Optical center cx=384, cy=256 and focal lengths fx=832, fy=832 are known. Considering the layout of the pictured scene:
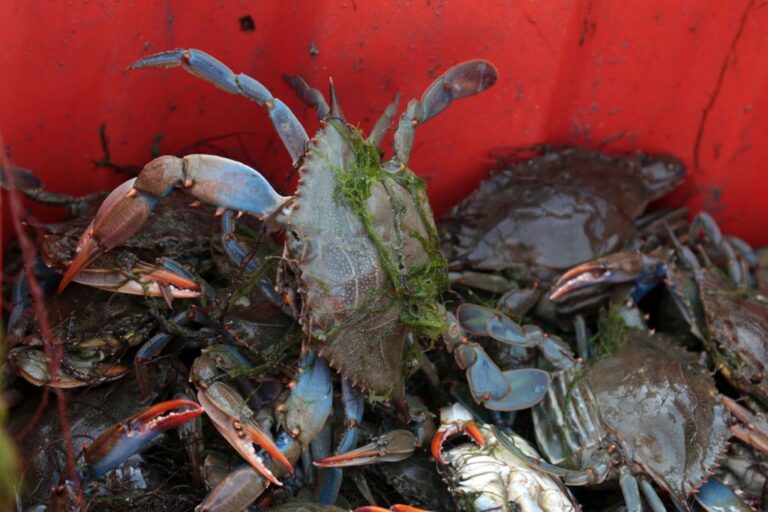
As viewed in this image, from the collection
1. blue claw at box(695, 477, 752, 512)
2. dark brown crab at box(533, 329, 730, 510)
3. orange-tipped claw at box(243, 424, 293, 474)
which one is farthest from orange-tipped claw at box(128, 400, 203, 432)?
blue claw at box(695, 477, 752, 512)

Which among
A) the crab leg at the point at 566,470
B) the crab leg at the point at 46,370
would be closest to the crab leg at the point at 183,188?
the crab leg at the point at 46,370

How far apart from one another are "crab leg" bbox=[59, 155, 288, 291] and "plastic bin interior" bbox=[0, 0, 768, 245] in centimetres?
66

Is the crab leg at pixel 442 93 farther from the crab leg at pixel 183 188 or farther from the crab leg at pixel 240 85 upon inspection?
the crab leg at pixel 183 188

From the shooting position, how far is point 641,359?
9.33ft

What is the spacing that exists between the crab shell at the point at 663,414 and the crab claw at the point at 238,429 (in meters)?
1.11

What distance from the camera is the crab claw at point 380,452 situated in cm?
238

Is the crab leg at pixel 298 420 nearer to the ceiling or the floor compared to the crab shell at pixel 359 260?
nearer to the floor

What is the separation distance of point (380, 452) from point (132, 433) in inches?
28.3

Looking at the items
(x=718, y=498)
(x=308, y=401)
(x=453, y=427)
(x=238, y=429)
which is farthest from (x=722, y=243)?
(x=238, y=429)

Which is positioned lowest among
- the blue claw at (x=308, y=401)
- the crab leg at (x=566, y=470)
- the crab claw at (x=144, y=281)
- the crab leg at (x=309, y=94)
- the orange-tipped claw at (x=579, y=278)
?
the crab leg at (x=566, y=470)

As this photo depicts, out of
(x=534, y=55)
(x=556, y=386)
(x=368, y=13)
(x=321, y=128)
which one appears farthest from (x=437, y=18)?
(x=556, y=386)

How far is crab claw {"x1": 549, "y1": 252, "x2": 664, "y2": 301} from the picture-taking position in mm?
2973

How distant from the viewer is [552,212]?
10.6 ft

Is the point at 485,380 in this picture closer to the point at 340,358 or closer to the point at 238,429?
the point at 340,358
